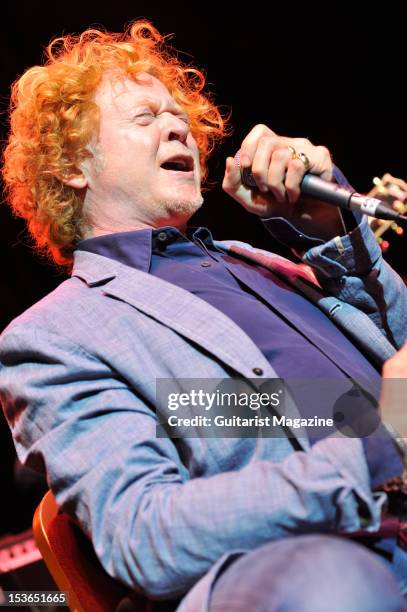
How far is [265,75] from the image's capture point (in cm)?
299

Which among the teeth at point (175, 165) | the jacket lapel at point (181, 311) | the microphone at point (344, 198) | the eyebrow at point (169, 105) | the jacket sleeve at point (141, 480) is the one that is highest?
the eyebrow at point (169, 105)

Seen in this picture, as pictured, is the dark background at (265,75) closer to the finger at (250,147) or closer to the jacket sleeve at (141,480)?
the finger at (250,147)

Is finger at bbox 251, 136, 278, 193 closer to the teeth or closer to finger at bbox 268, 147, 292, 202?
finger at bbox 268, 147, 292, 202

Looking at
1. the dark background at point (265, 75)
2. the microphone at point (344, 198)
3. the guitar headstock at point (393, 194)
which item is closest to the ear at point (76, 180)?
the microphone at point (344, 198)

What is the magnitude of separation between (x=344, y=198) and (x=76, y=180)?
0.80 metres

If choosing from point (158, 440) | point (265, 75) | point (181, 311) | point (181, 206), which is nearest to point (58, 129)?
point (181, 206)

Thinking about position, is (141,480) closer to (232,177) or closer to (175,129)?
(232,177)

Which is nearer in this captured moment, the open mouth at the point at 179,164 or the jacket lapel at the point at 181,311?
the jacket lapel at the point at 181,311

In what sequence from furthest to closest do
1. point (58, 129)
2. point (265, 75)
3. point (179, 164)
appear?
point (265, 75), point (58, 129), point (179, 164)

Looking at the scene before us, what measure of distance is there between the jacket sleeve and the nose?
70cm

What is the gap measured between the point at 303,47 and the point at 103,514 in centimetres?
232

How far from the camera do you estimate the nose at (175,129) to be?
1812mm

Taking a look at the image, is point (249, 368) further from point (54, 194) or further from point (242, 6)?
point (242, 6)

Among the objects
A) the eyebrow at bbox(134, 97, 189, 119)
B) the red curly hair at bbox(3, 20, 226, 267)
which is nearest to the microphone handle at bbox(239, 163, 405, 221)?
the eyebrow at bbox(134, 97, 189, 119)
